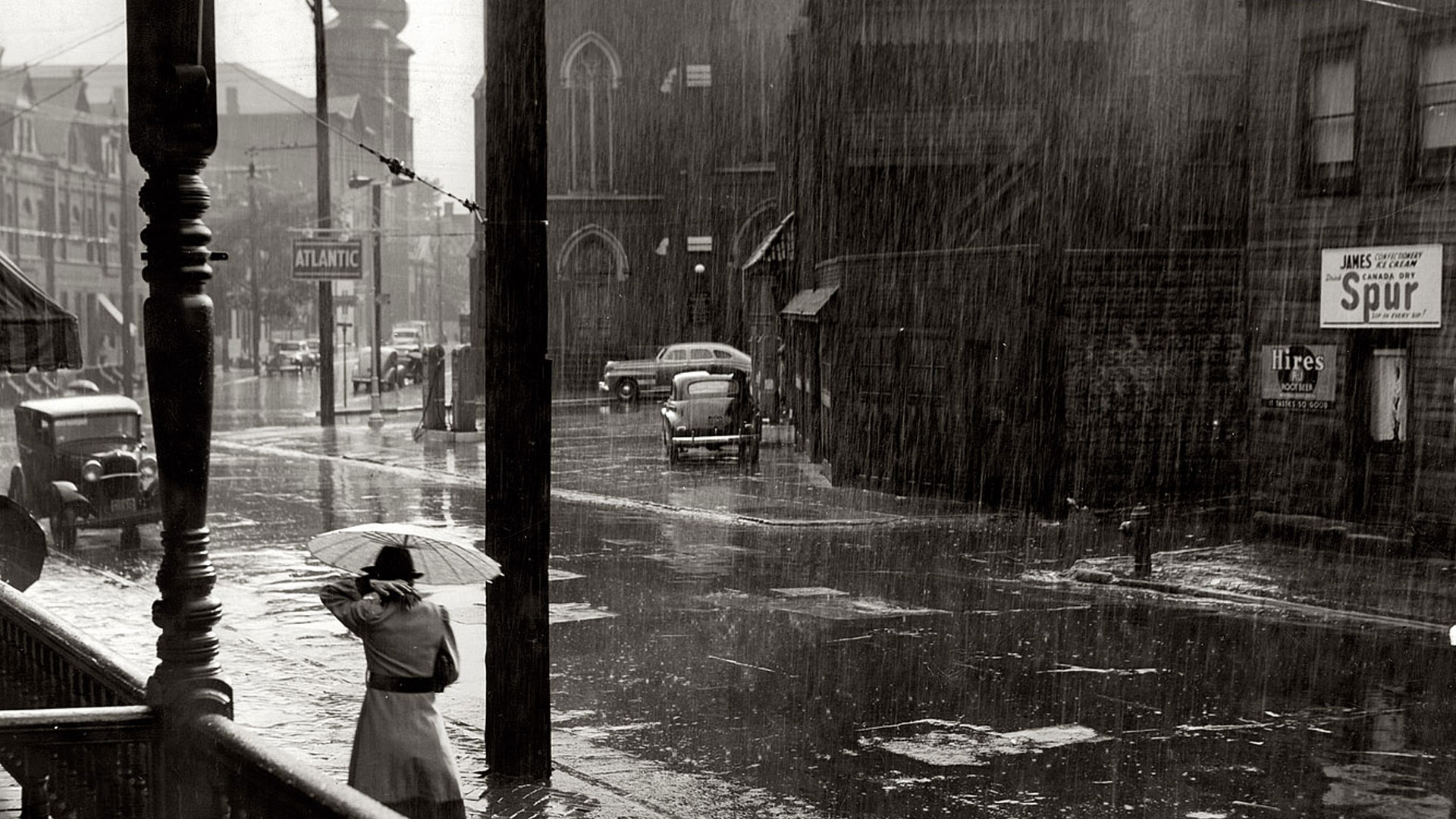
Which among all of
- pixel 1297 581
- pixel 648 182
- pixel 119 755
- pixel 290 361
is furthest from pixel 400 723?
pixel 290 361

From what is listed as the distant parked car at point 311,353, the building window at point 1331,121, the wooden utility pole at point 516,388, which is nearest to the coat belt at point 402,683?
the wooden utility pole at point 516,388

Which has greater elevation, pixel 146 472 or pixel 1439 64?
pixel 1439 64

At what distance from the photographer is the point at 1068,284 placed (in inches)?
898

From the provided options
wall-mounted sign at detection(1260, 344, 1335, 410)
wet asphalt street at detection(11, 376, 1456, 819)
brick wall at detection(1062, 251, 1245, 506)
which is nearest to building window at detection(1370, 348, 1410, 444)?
wall-mounted sign at detection(1260, 344, 1335, 410)

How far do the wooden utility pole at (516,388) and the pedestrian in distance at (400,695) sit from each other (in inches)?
69.6

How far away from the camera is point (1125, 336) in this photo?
2308cm

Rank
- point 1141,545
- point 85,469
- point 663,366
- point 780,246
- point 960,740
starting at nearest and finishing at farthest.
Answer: point 960,740 → point 1141,545 → point 85,469 → point 780,246 → point 663,366

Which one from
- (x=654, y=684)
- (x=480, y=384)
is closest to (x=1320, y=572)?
(x=654, y=684)

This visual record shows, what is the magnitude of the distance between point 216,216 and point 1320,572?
7664 cm

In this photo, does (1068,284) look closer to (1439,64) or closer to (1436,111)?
(1436,111)

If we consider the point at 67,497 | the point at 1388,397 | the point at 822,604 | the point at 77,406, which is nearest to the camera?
the point at 822,604

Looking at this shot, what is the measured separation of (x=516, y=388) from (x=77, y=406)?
14131 millimetres

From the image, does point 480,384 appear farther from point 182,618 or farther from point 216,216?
point 216,216

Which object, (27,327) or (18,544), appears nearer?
(27,327)
